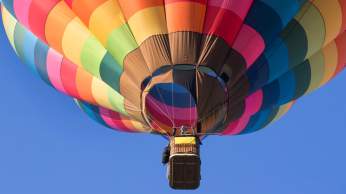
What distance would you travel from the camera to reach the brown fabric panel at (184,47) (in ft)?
45.4

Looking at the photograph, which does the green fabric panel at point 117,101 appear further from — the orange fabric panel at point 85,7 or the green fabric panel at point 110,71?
the orange fabric panel at point 85,7

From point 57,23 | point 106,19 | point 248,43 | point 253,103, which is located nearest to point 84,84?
point 57,23

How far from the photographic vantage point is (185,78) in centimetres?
1400

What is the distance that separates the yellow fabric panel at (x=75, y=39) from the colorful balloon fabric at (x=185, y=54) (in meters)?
0.02

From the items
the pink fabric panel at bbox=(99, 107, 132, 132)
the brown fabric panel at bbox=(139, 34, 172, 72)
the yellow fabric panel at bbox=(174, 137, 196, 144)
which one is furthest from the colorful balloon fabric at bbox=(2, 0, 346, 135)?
the yellow fabric panel at bbox=(174, 137, 196, 144)

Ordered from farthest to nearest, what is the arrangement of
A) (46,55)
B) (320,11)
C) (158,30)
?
(46,55)
(320,11)
(158,30)

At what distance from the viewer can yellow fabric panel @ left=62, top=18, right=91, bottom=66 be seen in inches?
585

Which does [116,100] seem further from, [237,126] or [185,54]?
[237,126]

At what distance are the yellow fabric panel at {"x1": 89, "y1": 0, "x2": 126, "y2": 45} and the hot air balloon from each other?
0.01 meters

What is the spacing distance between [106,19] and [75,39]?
0.78 m

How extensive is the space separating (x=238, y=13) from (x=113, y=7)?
1636mm

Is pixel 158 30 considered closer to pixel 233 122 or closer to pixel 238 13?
pixel 238 13

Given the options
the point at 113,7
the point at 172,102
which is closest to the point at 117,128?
the point at 172,102

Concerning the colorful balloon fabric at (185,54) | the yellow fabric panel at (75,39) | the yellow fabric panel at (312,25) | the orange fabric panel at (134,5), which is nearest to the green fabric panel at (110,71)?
the colorful balloon fabric at (185,54)
